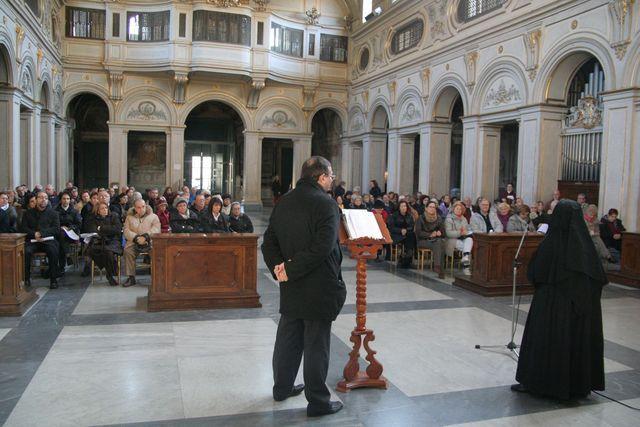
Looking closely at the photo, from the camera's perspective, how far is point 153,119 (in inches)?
819

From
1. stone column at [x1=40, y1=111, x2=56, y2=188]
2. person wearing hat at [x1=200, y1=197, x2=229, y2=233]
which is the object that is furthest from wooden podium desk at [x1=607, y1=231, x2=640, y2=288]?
stone column at [x1=40, y1=111, x2=56, y2=188]

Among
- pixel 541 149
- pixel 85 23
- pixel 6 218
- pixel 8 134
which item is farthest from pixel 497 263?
pixel 85 23

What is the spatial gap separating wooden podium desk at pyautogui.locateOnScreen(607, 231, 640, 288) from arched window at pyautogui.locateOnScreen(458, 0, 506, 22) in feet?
22.5

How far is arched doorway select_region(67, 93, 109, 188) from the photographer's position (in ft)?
77.2

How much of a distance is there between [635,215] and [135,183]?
1999 centimetres

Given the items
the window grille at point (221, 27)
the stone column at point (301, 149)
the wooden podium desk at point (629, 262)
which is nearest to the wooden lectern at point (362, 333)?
the wooden podium desk at point (629, 262)

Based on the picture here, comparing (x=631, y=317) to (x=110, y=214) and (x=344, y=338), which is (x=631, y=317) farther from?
(x=110, y=214)

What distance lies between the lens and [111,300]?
23.1 feet

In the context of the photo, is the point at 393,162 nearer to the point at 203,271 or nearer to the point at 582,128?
the point at 582,128

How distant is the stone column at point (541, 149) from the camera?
11.9 meters

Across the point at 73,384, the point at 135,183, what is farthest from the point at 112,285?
the point at 135,183

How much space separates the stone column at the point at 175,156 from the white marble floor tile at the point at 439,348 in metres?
15.8

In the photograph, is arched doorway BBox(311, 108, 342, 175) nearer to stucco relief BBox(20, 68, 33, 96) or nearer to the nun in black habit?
stucco relief BBox(20, 68, 33, 96)

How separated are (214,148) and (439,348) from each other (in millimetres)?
21111
